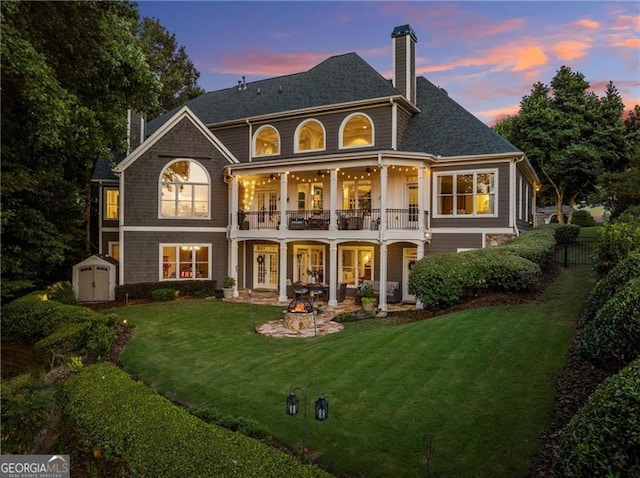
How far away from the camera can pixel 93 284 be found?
17.9m

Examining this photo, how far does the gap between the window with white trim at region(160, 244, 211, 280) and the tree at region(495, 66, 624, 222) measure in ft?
80.7

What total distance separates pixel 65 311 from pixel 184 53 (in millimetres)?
37776

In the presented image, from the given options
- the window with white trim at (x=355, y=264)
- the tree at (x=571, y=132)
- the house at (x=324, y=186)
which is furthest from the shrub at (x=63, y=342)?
the tree at (x=571, y=132)

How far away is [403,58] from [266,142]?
8010 millimetres

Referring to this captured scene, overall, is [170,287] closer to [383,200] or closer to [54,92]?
[383,200]

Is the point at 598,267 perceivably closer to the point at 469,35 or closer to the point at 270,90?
the point at 469,35

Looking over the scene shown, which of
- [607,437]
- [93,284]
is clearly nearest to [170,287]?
[93,284]

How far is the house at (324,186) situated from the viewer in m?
16.5

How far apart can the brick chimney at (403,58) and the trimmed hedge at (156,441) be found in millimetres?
16984

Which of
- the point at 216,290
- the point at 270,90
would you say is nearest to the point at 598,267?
the point at 216,290

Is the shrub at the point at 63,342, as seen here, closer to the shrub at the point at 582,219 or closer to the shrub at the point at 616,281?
the shrub at the point at 616,281

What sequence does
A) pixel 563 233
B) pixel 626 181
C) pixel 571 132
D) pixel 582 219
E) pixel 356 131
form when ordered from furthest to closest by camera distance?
pixel 582 219 → pixel 571 132 → pixel 563 233 → pixel 356 131 → pixel 626 181

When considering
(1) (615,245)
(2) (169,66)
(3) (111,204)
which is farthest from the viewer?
(2) (169,66)

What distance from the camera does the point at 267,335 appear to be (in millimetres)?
11852
